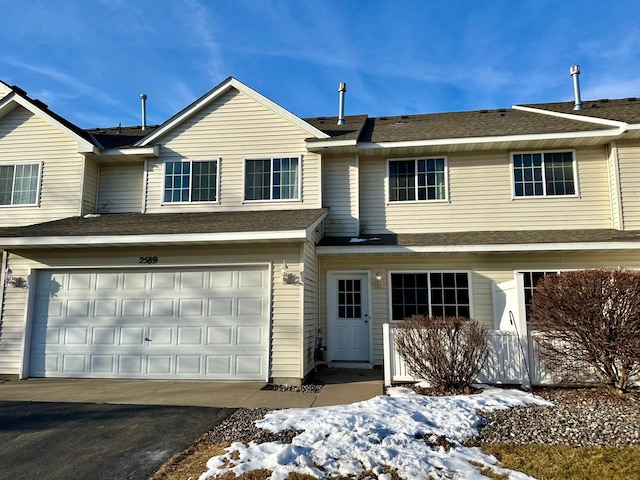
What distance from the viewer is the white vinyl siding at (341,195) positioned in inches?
416

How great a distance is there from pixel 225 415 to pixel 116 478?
6.56 feet

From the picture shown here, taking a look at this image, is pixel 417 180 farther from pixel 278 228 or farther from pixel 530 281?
pixel 278 228

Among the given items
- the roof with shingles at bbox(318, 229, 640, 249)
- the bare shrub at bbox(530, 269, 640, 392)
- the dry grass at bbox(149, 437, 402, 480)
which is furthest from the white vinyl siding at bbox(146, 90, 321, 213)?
the dry grass at bbox(149, 437, 402, 480)

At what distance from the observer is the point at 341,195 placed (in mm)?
10727

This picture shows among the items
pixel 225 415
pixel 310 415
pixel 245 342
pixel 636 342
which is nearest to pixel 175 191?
pixel 245 342

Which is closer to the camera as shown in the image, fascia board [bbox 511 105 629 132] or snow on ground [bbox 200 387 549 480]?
snow on ground [bbox 200 387 549 480]

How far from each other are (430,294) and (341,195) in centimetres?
314

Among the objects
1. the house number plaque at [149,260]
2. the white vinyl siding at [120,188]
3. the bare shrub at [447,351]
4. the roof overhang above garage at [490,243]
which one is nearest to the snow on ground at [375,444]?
the bare shrub at [447,351]

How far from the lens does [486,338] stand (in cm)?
731

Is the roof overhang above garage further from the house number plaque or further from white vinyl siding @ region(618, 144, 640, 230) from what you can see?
the house number plaque

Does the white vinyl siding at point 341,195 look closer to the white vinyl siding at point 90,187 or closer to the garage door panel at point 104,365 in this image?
the garage door panel at point 104,365

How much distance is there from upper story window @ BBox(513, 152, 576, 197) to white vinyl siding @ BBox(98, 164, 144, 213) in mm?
9333

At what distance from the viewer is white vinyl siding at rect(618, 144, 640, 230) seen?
31.8ft

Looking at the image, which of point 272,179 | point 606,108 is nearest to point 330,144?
point 272,179
